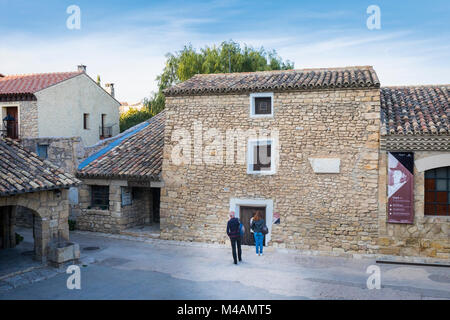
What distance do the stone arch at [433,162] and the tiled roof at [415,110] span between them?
2.48 ft

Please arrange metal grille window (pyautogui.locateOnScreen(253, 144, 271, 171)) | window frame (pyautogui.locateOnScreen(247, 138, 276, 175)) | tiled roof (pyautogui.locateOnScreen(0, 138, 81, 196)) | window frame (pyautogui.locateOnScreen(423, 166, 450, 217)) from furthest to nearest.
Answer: metal grille window (pyautogui.locateOnScreen(253, 144, 271, 171)) → window frame (pyautogui.locateOnScreen(247, 138, 276, 175)) → window frame (pyautogui.locateOnScreen(423, 166, 450, 217)) → tiled roof (pyautogui.locateOnScreen(0, 138, 81, 196))

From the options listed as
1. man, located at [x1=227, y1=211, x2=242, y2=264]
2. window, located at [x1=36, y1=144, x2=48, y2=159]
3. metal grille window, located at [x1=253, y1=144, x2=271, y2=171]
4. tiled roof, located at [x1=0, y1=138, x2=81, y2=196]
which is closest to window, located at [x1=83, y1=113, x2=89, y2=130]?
window, located at [x1=36, y1=144, x2=48, y2=159]

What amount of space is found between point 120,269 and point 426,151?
9613 mm

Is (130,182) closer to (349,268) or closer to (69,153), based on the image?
(69,153)

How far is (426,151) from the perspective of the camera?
12.1m

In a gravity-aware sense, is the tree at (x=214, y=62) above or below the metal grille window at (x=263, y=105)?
above

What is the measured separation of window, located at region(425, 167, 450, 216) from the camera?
12.3m

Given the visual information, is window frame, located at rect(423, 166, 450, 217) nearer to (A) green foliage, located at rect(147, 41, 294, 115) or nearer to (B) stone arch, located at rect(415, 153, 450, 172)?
(B) stone arch, located at rect(415, 153, 450, 172)

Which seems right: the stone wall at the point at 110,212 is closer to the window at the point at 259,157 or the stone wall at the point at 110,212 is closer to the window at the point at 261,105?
the window at the point at 259,157

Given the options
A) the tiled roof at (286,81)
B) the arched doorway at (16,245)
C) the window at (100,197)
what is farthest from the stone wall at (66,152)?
the tiled roof at (286,81)

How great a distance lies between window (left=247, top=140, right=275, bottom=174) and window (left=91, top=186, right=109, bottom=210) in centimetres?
641

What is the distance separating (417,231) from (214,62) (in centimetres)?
1975

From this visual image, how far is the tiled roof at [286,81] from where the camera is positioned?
12945 mm

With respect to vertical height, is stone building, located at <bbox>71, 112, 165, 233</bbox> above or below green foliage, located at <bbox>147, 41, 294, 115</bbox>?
below
